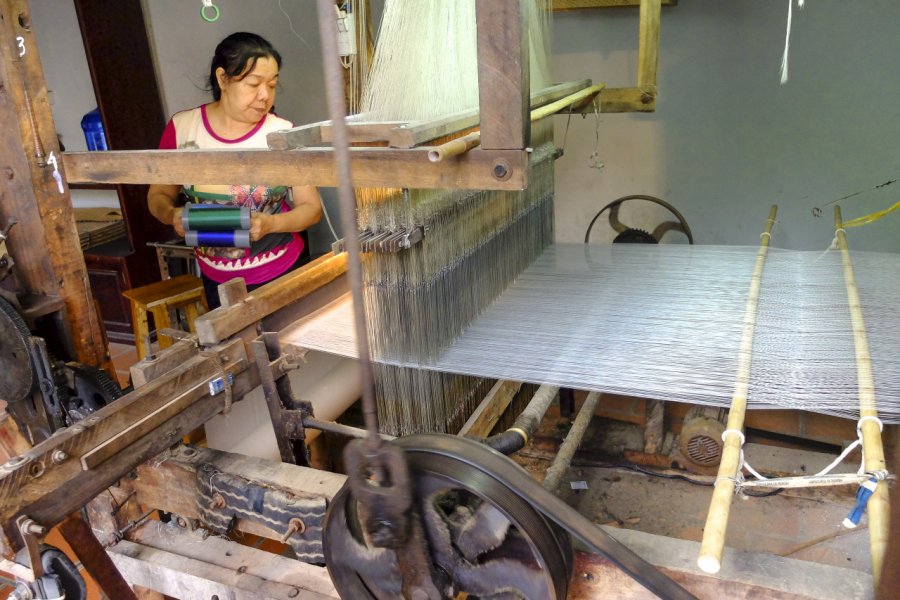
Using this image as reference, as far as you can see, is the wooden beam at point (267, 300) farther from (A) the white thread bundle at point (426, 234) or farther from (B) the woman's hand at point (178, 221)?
(B) the woman's hand at point (178, 221)

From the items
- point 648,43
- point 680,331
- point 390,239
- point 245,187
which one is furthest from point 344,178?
point 648,43

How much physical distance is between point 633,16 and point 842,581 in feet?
10.6

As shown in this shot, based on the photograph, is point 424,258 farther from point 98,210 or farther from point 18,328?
point 98,210

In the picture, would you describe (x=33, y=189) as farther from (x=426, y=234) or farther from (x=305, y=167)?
(x=426, y=234)

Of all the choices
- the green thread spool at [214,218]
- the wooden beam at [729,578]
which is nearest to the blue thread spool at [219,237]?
the green thread spool at [214,218]

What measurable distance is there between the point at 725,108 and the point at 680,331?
2.28 metres

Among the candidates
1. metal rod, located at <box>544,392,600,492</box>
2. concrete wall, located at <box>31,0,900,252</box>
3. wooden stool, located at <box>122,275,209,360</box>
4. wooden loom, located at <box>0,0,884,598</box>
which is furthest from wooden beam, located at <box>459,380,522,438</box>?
wooden stool, located at <box>122,275,209,360</box>

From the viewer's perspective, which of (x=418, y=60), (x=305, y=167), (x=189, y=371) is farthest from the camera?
(x=418, y=60)

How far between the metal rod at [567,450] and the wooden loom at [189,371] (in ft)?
2.23

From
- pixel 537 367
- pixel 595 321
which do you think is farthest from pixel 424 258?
pixel 595 321

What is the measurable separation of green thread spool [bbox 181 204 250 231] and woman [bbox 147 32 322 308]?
22 cm

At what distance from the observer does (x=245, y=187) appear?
243cm

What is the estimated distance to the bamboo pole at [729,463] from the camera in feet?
3.20

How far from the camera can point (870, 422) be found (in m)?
1.30
